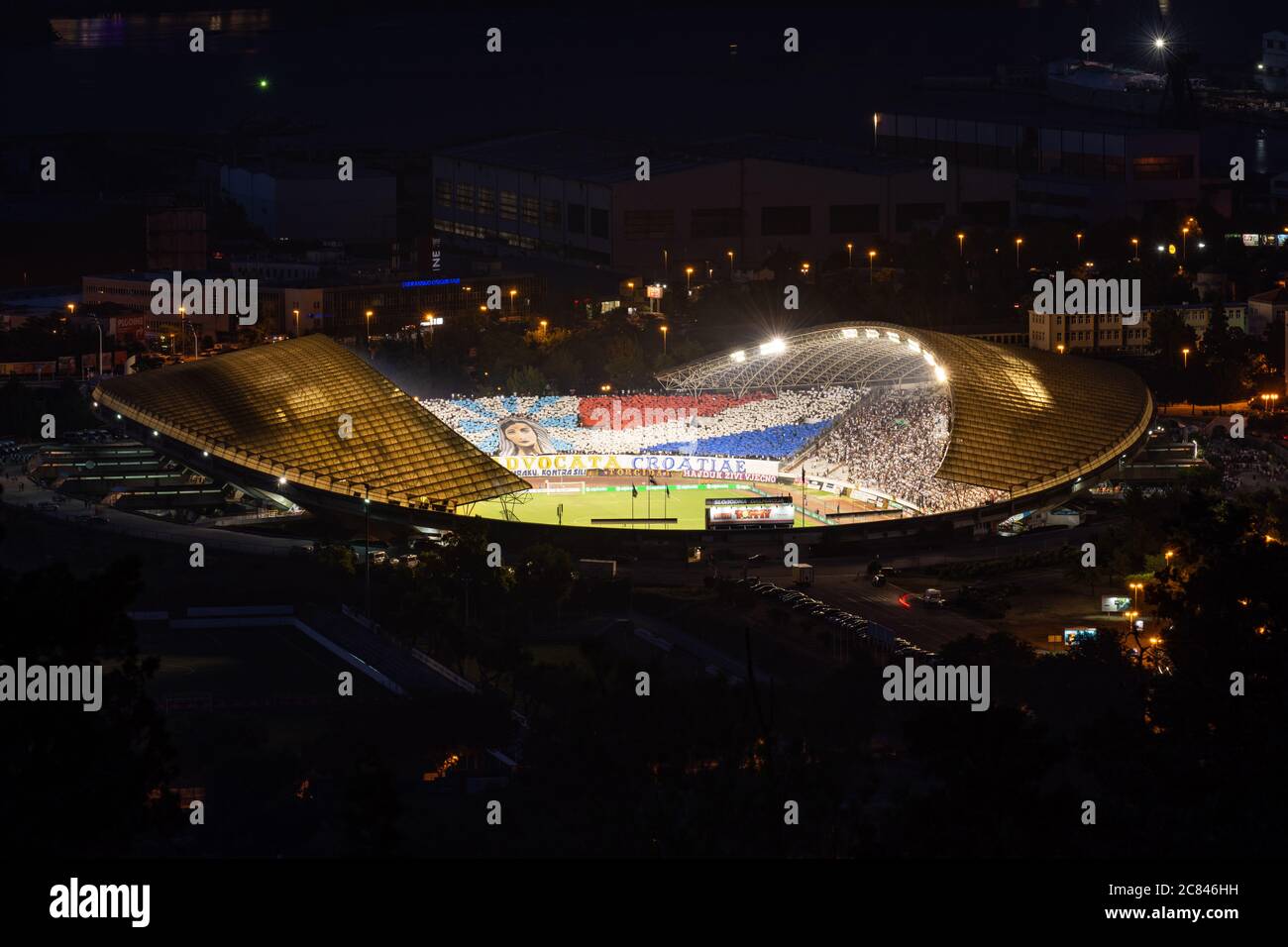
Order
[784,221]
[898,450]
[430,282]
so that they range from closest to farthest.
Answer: [898,450]
[430,282]
[784,221]

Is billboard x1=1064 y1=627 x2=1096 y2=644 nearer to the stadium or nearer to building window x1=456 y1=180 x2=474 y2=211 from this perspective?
the stadium

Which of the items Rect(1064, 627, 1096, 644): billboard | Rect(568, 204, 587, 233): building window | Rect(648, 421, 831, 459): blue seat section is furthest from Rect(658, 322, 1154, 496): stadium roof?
Rect(568, 204, 587, 233): building window

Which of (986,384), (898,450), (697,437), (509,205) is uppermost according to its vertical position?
(509,205)

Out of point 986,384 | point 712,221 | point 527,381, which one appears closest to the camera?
point 986,384

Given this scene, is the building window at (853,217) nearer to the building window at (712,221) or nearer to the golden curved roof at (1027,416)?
the building window at (712,221)

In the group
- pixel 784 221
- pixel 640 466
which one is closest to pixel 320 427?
pixel 640 466

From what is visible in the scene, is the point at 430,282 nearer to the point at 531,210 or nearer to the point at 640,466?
the point at 531,210

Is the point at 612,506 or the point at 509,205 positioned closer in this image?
the point at 612,506
